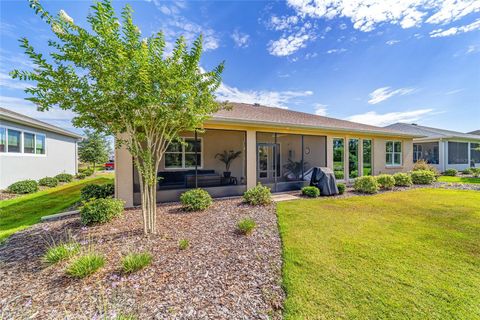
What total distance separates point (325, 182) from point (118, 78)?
340 inches

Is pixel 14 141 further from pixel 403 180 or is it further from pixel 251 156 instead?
pixel 403 180

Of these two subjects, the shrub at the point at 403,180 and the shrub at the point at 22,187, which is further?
the shrub at the point at 403,180

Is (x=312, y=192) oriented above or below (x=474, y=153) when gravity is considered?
below

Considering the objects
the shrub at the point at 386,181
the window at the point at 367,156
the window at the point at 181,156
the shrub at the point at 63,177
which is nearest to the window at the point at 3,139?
the shrub at the point at 63,177

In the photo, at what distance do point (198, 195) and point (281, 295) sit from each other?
14.2 feet

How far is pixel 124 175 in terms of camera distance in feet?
21.9

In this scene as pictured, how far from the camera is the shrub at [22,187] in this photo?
9609 millimetres

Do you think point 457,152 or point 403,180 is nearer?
point 403,180

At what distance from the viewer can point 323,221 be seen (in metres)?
5.57

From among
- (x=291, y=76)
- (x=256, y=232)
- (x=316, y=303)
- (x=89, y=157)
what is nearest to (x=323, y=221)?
(x=256, y=232)

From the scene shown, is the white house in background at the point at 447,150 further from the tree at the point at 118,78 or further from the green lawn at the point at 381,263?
the tree at the point at 118,78

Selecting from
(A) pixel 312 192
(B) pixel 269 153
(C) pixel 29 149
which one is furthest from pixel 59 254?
(C) pixel 29 149

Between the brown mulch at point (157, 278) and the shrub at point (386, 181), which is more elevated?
the shrub at point (386, 181)

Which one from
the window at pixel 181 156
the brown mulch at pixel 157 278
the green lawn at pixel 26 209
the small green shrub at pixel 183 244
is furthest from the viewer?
the window at pixel 181 156
